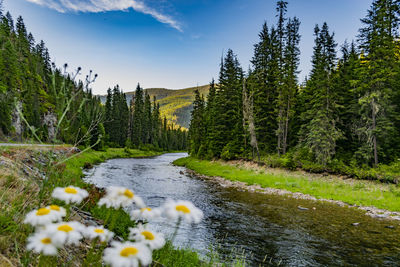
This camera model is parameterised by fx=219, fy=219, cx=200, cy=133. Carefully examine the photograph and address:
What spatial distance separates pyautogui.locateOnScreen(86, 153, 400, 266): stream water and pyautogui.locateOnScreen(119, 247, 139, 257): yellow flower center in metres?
4.62

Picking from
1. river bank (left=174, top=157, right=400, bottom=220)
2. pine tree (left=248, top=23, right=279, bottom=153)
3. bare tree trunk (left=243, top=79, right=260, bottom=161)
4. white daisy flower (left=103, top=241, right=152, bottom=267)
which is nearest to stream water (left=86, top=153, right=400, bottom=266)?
river bank (left=174, top=157, right=400, bottom=220)

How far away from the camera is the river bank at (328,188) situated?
13883 millimetres

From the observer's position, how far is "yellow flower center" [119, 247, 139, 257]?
120cm

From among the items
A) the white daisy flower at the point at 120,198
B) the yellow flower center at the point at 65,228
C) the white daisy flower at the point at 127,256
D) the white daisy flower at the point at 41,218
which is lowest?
the white daisy flower at the point at 127,256

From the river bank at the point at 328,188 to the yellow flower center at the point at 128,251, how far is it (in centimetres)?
1571

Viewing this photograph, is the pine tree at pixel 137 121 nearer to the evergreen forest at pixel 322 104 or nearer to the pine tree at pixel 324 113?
the evergreen forest at pixel 322 104

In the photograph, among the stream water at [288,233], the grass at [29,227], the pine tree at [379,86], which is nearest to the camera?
the grass at [29,227]

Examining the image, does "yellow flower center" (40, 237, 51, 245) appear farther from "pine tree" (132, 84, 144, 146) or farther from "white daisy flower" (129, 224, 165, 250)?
"pine tree" (132, 84, 144, 146)

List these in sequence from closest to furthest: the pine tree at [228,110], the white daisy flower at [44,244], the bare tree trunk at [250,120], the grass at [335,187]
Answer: the white daisy flower at [44,244] < the grass at [335,187] < the bare tree trunk at [250,120] < the pine tree at [228,110]

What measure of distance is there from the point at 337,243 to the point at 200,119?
38.7 meters

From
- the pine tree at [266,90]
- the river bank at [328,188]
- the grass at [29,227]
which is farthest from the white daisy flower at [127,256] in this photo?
the pine tree at [266,90]

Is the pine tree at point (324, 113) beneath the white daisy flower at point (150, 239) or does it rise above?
above

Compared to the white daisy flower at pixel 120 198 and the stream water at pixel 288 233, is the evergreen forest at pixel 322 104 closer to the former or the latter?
the stream water at pixel 288 233

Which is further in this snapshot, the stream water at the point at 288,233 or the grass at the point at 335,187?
the grass at the point at 335,187
